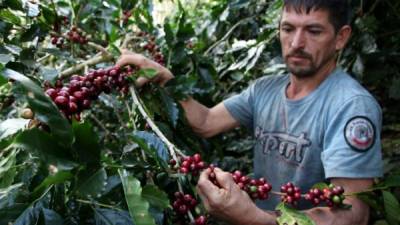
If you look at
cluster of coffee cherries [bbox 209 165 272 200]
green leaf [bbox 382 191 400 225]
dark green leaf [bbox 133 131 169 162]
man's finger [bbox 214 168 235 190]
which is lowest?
green leaf [bbox 382 191 400 225]

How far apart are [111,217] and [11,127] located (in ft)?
0.84

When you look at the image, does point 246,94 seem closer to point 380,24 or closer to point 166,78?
point 166,78

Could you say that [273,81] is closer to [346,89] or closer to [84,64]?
[346,89]

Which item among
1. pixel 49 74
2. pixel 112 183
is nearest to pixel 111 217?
pixel 112 183

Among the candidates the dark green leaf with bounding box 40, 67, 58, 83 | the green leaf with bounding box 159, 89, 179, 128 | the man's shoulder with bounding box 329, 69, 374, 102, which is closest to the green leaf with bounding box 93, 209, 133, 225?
the dark green leaf with bounding box 40, 67, 58, 83

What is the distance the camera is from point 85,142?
2.32 feet

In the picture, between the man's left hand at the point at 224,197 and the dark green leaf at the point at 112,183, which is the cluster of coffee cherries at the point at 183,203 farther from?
the dark green leaf at the point at 112,183

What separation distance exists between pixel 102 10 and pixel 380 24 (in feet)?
3.88

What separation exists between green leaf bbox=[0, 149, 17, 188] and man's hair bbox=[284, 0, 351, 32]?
0.97m

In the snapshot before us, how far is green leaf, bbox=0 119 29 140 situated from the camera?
84 cm

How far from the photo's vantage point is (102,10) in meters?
1.77

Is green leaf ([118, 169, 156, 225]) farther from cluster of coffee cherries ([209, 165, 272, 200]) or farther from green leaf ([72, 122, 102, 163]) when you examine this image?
cluster of coffee cherries ([209, 165, 272, 200])

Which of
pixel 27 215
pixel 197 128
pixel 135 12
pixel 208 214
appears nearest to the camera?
pixel 27 215

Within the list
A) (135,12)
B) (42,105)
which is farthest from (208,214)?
(135,12)
